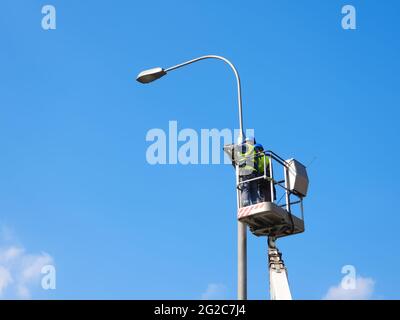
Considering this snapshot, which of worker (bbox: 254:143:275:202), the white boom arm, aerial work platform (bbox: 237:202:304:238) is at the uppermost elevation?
worker (bbox: 254:143:275:202)

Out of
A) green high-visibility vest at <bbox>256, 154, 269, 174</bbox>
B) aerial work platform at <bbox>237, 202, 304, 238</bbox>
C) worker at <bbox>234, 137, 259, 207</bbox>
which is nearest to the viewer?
aerial work platform at <bbox>237, 202, 304, 238</bbox>

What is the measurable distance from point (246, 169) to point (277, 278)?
9.60 ft

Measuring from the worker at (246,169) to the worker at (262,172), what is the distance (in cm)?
11

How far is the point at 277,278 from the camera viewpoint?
16.1m

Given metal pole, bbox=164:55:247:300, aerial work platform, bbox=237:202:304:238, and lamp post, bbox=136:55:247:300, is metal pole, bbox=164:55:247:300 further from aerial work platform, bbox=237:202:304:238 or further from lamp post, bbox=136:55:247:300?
aerial work platform, bbox=237:202:304:238

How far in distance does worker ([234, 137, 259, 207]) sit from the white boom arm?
1.68 metres

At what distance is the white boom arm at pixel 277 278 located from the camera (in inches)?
628

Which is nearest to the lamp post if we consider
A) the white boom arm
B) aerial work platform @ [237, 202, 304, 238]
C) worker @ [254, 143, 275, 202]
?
aerial work platform @ [237, 202, 304, 238]

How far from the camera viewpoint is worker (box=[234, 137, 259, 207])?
16.2 metres

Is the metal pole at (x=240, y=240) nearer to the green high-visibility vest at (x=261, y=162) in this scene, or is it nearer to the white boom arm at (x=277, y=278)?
the green high-visibility vest at (x=261, y=162)

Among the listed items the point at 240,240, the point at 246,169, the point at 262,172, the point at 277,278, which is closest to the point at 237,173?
the point at 246,169

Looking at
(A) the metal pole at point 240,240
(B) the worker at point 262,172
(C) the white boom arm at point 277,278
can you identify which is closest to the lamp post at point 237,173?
(A) the metal pole at point 240,240
